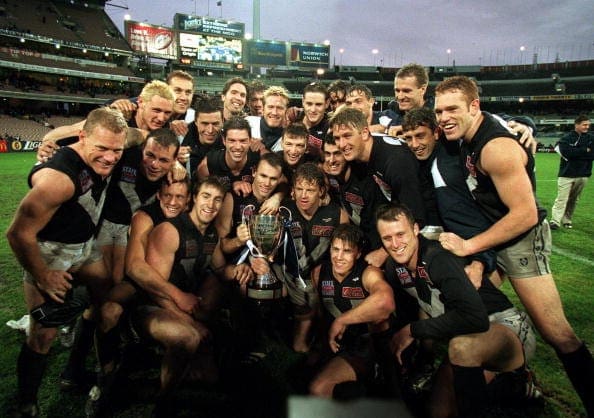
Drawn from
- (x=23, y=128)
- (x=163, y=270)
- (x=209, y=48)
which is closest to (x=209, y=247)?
(x=163, y=270)

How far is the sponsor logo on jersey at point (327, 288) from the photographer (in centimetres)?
339

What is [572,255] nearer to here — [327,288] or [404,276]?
[404,276]

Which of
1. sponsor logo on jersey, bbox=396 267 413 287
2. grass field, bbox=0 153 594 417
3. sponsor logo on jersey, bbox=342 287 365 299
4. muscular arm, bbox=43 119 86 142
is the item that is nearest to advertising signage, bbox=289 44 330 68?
grass field, bbox=0 153 594 417

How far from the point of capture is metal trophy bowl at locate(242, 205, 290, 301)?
10.6 feet

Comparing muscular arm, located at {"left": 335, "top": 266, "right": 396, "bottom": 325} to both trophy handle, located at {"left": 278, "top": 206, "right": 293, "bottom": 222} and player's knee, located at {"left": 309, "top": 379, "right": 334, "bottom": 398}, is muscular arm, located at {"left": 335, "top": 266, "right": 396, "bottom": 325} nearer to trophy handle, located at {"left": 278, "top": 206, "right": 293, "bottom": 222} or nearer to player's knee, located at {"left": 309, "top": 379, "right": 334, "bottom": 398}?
player's knee, located at {"left": 309, "top": 379, "right": 334, "bottom": 398}

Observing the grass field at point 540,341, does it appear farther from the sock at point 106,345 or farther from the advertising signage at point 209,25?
the advertising signage at point 209,25

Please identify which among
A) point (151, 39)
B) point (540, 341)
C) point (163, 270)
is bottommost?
point (540, 341)

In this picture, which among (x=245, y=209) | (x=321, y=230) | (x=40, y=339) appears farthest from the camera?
(x=245, y=209)

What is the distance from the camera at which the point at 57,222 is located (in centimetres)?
278

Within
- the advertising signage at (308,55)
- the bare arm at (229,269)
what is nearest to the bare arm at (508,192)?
the bare arm at (229,269)

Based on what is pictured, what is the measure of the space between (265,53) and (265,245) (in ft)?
138

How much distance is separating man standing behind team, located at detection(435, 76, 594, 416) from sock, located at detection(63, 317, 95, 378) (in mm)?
2984

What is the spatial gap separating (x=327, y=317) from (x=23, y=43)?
153ft

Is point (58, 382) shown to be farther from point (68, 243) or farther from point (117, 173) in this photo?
point (117, 173)
